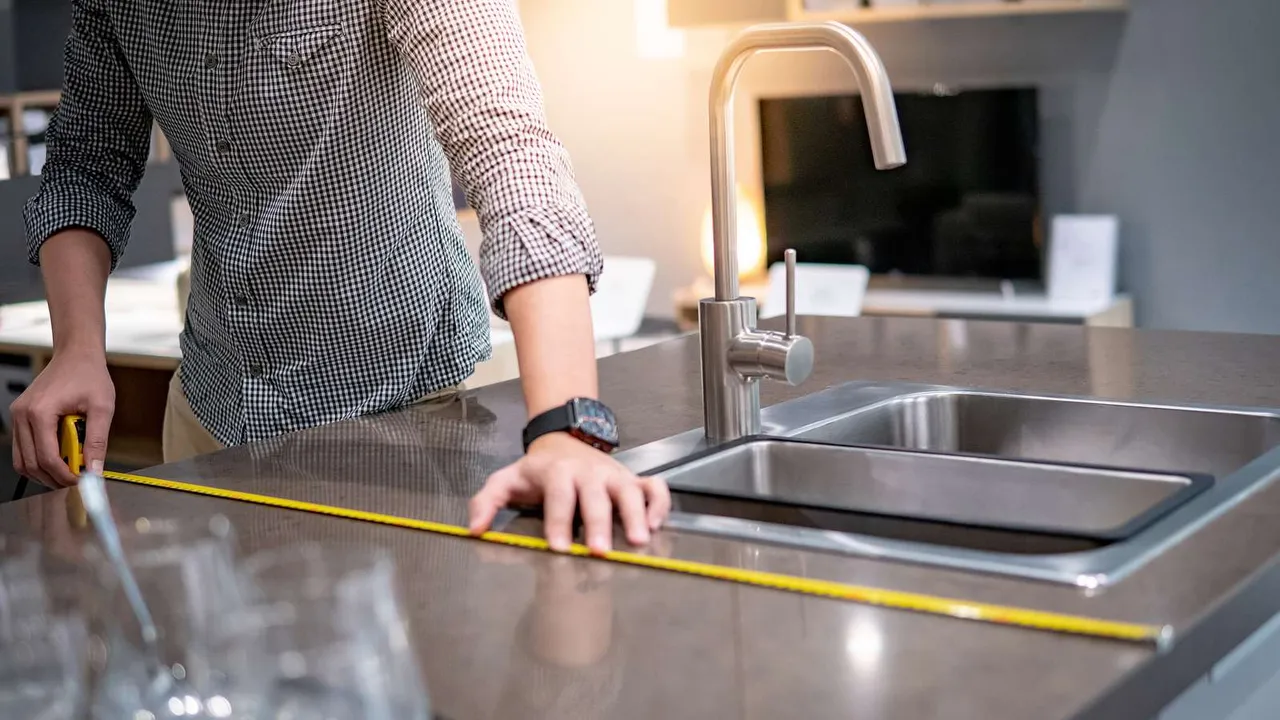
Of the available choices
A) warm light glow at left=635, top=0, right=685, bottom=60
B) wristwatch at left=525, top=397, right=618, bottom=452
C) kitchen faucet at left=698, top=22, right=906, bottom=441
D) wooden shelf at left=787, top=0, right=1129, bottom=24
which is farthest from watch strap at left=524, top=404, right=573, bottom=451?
warm light glow at left=635, top=0, right=685, bottom=60

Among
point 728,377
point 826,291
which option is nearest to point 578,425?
point 728,377

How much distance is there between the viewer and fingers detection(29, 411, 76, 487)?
143cm

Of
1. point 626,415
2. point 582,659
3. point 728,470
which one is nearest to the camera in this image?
point 582,659

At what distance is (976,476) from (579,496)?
1.18 feet

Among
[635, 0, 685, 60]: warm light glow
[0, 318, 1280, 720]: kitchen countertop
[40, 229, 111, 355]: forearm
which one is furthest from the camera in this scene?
[635, 0, 685, 60]: warm light glow

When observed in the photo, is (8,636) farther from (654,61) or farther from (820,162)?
(654,61)

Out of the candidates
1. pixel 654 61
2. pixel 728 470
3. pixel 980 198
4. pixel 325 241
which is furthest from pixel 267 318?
pixel 654 61

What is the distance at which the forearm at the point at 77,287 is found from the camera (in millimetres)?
1539

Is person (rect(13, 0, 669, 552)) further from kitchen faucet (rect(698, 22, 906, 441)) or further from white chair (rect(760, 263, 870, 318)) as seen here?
white chair (rect(760, 263, 870, 318))

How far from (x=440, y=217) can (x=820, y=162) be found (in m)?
3.19

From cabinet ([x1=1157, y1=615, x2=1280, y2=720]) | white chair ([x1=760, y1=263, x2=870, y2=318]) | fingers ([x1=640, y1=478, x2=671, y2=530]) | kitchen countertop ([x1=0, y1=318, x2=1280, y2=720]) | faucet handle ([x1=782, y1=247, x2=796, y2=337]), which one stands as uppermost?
faucet handle ([x1=782, y1=247, x2=796, y2=337])

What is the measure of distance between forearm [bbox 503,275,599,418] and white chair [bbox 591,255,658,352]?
2.74 meters

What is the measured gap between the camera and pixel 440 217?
5.16ft

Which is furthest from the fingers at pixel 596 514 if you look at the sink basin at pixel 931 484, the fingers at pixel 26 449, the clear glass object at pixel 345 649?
the fingers at pixel 26 449
